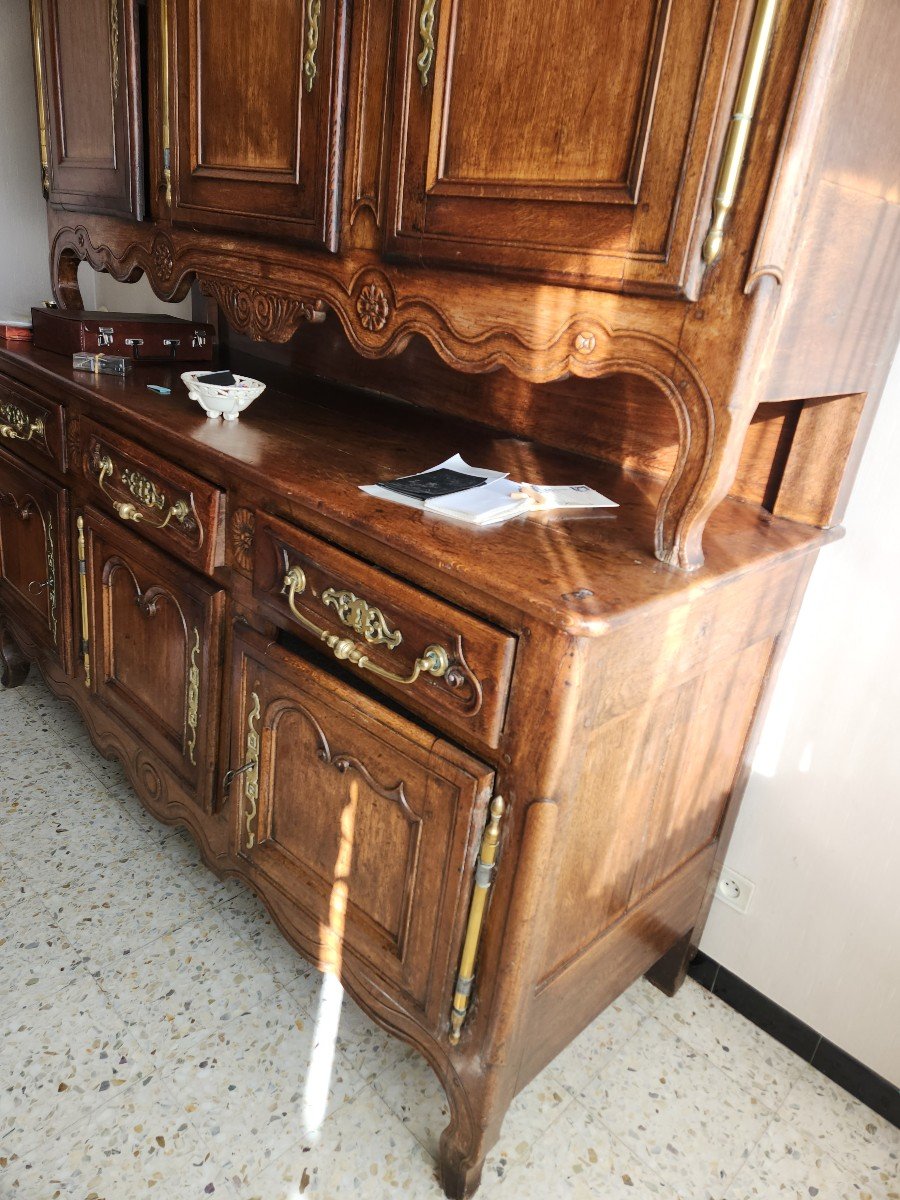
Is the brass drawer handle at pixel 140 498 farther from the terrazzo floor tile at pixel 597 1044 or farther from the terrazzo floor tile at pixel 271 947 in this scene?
the terrazzo floor tile at pixel 597 1044

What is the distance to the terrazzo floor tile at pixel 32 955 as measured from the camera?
4.58 feet

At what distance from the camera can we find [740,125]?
779 millimetres

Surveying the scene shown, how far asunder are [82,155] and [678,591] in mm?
1653

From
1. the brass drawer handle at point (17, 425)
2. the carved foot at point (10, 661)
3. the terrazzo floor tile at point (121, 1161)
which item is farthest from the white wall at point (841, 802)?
the carved foot at point (10, 661)

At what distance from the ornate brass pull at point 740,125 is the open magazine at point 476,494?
15.1 inches

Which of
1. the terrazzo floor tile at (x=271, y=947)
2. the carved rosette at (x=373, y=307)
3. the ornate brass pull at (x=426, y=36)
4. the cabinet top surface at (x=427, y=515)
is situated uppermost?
the ornate brass pull at (x=426, y=36)

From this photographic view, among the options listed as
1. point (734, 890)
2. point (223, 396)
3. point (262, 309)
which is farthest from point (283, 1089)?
point (262, 309)

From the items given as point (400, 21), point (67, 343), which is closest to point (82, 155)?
point (67, 343)

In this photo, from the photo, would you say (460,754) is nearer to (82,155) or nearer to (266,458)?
(266,458)

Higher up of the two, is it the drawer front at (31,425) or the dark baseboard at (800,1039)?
the drawer front at (31,425)

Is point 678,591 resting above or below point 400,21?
below

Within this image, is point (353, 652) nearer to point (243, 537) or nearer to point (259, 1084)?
point (243, 537)

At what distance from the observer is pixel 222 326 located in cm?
217

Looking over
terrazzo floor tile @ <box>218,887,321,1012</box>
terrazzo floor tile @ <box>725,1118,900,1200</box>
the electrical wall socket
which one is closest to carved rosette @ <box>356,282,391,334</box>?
terrazzo floor tile @ <box>218,887,321,1012</box>
